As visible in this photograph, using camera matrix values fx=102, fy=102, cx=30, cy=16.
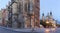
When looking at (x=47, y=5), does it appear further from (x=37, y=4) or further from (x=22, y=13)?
(x=22, y=13)

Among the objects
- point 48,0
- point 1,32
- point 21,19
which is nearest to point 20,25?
point 21,19

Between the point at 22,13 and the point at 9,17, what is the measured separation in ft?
0.45

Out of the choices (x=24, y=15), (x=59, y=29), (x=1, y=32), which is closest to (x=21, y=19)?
(x=24, y=15)

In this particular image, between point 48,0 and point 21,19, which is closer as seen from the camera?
point 21,19

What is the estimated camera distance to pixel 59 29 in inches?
42.4

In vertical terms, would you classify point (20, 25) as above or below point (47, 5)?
below

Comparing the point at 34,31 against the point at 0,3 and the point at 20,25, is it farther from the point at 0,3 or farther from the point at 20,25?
the point at 0,3

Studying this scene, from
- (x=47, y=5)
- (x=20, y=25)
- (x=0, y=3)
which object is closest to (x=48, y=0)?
(x=47, y=5)

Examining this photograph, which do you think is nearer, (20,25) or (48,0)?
(20,25)

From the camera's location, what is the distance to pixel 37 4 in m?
1.05

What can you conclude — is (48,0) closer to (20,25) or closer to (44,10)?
(44,10)

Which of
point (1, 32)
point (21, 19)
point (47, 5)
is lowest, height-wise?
point (1, 32)

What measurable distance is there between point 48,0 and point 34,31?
37cm

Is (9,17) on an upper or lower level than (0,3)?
lower
